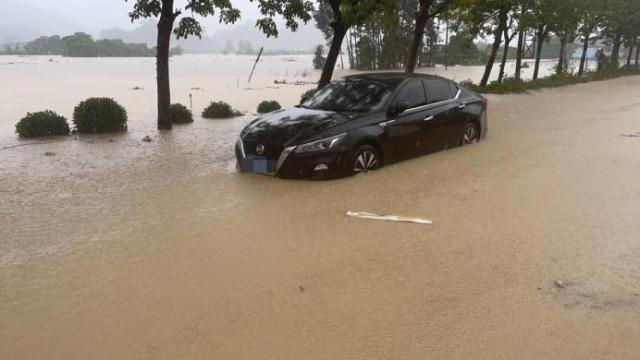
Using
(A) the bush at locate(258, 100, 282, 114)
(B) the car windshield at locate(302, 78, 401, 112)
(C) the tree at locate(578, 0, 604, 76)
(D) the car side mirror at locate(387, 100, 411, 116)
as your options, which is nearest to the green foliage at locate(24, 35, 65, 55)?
(C) the tree at locate(578, 0, 604, 76)

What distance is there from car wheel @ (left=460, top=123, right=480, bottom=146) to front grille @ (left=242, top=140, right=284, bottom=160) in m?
3.88

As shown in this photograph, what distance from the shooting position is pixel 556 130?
37.6ft

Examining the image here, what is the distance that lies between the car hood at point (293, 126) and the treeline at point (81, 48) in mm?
96913

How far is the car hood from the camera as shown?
6.62 metres

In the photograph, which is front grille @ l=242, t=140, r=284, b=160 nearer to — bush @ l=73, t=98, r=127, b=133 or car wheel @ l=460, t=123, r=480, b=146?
car wheel @ l=460, t=123, r=480, b=146

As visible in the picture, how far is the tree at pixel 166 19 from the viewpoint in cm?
1154

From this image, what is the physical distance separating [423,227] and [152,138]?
25.0 feet

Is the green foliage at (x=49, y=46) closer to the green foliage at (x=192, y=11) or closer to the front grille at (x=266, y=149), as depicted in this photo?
the green foliage at (x=192, y=11)

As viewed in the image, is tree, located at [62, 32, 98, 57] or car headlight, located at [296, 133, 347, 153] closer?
car headlight, located at [296, 133, 347, 153]

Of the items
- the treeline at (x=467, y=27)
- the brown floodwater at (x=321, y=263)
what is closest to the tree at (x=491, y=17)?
the treeline at (x=467, y=27)

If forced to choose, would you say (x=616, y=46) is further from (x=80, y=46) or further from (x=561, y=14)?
(x=80, y=46)

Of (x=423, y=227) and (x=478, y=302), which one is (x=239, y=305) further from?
(x=423, y=227)

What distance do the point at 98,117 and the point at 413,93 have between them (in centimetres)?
751

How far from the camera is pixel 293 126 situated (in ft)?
22.4
